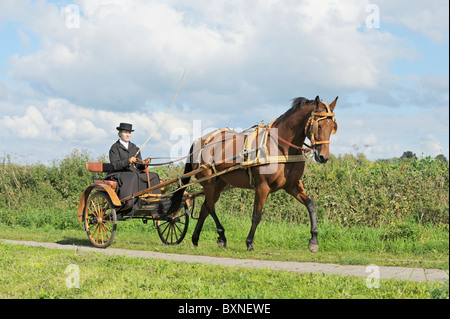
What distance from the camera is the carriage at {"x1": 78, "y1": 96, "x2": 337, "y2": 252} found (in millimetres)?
8320

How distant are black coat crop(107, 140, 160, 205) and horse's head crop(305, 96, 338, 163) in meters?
3.93

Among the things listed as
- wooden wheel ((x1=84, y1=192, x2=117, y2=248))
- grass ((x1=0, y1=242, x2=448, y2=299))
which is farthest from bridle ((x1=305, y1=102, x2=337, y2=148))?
wooden wheel ((x1=84, y1=192, x2=117, y2=248))

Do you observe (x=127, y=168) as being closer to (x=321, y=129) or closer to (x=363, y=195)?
(x=321, y=129)

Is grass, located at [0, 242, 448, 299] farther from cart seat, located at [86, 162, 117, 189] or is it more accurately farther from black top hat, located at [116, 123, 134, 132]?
black top hat, located at [116, 123, 134, 132]

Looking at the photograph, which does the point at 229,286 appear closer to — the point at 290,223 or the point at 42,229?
the point at 290,223

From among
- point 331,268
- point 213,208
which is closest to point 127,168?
point 213,208

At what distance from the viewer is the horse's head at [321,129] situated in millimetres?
7961

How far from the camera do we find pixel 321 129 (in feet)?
A: 26.1

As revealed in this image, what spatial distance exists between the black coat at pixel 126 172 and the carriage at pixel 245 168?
0.19m

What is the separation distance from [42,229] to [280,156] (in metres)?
9.56

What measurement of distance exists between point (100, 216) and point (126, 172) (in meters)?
1.09

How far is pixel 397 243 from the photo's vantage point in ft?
30.3

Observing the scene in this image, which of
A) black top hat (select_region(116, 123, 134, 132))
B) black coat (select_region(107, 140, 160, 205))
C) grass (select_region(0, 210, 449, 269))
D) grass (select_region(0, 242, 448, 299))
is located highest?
black top hat (select_region(116, 123, 134, 132))

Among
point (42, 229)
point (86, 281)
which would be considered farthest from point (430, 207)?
point (42, 229)
